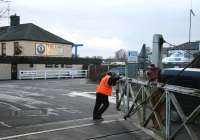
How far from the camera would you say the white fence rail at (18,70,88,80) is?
50094 mm

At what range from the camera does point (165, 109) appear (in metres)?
9.28

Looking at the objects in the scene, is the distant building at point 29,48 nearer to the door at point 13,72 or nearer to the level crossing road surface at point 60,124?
the door at point 13,72

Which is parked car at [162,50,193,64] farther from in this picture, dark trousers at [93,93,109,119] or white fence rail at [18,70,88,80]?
white fence rail at [18,70,88,80]

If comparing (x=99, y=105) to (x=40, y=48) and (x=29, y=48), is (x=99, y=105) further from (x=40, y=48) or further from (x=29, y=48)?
(x=40, y=48)

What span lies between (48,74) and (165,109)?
43.8 metres

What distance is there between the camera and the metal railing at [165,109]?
7.96m

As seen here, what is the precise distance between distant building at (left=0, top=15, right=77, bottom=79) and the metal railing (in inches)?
1572

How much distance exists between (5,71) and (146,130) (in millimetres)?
41249

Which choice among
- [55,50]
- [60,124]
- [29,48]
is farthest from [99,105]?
[55,50]

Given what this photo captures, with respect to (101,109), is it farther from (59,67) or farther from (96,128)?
(59,67)

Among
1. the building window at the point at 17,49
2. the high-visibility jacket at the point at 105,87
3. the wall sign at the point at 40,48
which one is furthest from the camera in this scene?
the wall sign at the point at 40,48

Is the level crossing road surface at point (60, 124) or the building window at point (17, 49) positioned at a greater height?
the building window at point (17, 49)

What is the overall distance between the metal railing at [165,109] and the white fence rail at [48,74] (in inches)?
1502

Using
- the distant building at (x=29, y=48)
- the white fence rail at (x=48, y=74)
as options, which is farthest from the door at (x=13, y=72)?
the white fence rail at (x=48, y=74)
